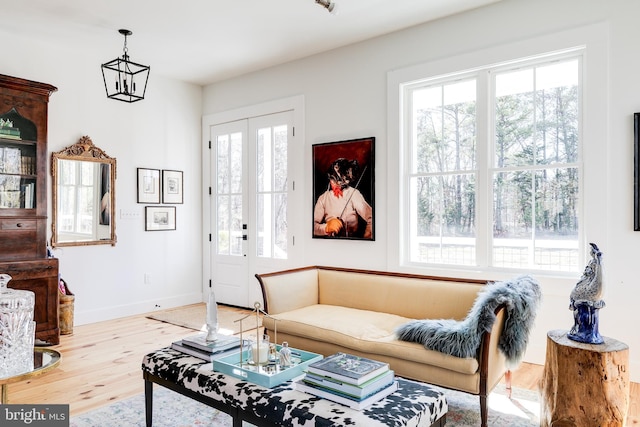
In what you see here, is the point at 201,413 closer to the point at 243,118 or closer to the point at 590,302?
the point at 590,302

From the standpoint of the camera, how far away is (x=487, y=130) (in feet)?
12.1

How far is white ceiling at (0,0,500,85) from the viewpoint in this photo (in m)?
3.65

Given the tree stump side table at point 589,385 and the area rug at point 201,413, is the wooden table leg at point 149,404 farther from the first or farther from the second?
the tree stump side table at point 589,385

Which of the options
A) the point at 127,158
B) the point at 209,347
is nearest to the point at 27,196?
the point at 127,158

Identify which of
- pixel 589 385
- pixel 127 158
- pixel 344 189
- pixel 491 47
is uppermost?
pixel 491 47

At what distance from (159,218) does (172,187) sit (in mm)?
421

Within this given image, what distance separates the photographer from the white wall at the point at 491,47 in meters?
3.07

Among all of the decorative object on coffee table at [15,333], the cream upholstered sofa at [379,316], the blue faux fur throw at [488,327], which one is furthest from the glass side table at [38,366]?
the blue faux fur throw at [488,327]

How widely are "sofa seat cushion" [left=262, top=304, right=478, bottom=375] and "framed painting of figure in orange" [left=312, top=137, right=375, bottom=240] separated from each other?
3.40 feet

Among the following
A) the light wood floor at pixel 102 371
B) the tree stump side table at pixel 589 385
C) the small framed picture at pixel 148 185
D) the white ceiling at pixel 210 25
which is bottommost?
the light wood floor at pixel 102 371

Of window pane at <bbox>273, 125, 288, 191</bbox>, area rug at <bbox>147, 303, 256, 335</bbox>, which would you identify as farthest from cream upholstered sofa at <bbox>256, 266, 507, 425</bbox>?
window pane at <bbox>273, 125, 288, 191</bbox>

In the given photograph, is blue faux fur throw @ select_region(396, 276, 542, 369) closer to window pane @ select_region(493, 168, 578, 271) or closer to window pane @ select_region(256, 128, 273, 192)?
window pane @ select_region(493, 168, 578, 271)

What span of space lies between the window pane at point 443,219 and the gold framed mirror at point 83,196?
3.27 metres

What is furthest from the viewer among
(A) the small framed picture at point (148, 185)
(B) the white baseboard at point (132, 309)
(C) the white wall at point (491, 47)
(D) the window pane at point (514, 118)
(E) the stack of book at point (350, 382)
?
(A) the small framed picture at point (148, 185)
